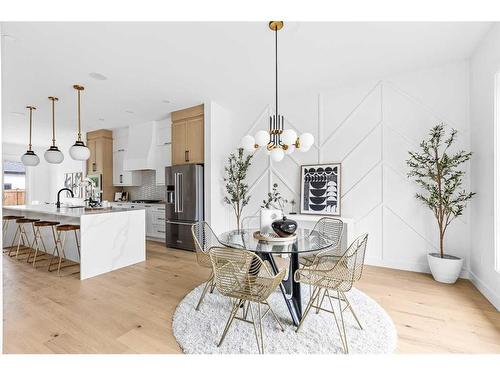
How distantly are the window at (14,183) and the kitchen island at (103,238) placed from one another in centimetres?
487

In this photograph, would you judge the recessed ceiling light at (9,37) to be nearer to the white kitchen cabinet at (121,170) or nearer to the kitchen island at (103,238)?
the kitchen island at (103,238)

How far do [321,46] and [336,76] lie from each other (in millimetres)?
902

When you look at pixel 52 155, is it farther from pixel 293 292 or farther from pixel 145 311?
pixel 293 292

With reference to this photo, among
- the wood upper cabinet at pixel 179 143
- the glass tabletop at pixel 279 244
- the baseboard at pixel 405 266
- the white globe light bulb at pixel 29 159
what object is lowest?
the baseboard at pixel 405 266

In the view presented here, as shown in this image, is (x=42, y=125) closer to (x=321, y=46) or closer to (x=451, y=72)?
(x=321, y=46)

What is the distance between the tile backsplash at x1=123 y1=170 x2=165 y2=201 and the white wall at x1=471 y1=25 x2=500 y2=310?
19.1ft

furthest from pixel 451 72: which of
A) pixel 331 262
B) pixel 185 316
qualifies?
pixel 185 316

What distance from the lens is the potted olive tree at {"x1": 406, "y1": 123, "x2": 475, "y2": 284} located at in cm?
306

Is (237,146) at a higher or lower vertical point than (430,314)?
higher

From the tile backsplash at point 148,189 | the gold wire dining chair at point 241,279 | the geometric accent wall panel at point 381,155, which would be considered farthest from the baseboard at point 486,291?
the tile backsplash at point 148,189

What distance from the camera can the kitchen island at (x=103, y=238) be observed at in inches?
134

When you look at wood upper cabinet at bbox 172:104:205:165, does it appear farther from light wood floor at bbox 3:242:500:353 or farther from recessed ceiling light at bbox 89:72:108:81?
light wood floor at bbox 3:242:500:353

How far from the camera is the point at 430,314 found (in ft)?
7.74

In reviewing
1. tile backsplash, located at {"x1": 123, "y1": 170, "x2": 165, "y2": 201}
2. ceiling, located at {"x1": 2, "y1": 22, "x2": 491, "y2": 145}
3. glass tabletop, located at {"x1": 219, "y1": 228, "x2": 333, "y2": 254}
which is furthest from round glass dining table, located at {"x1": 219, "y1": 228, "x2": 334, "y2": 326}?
tile backsplash, located at {"x1": 123, "y1": 170, "x2": 165, "y2": 201}
